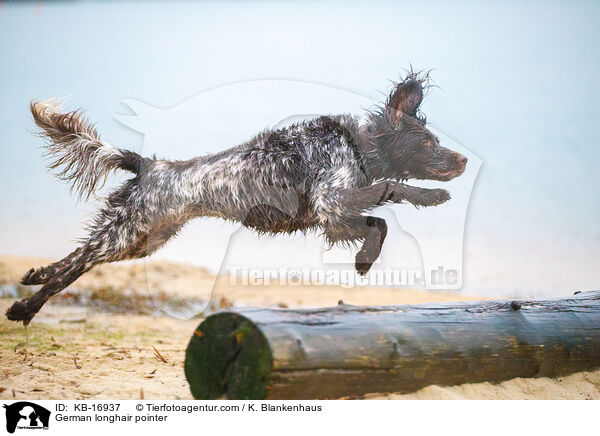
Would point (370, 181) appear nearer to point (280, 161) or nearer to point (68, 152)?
point (280, 161)

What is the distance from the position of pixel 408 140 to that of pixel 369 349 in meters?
1.76

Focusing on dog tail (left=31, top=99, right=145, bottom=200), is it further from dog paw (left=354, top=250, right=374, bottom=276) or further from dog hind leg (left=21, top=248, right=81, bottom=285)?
dog paw (left=354, top=250, right=374, bottom=276)

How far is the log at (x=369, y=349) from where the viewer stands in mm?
2500

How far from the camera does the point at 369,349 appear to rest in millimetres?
2709

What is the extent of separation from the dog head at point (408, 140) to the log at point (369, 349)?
3.42 feet

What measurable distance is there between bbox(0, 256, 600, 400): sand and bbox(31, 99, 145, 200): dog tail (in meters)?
0.82

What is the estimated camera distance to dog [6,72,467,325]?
375 centimetres

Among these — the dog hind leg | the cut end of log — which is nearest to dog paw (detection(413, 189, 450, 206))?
the cut end of log

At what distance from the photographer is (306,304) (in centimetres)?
513

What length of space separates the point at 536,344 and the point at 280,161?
1.94 metres
